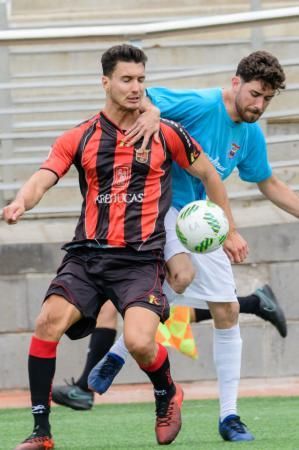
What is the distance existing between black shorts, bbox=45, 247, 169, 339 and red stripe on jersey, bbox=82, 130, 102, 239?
121 mm

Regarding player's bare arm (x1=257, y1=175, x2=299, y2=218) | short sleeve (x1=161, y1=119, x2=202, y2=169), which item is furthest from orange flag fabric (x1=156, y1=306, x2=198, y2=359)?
short sleeve (x1=161, y1=119, x2=202, y2=169)

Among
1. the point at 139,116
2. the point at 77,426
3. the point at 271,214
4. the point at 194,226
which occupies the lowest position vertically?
the point at 77,426

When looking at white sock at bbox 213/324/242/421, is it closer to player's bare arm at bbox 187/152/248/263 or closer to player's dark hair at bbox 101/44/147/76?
player's bare arm at bbox 187/152/248/263

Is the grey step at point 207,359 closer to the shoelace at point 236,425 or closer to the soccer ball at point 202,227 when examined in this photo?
the shoelace at point 236,425

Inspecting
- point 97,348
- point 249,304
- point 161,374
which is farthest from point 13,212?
point 249,304

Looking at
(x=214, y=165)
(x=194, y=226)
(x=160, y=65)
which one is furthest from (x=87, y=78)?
(x=194, y=226)

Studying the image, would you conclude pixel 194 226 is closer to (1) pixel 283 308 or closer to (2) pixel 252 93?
(2) pixel 252 93

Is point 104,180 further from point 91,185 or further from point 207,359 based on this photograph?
point 207,359

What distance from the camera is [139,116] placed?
277 inches

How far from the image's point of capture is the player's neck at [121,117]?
7.00 m

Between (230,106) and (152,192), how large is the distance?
2.83 ft

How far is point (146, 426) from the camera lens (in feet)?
27.7

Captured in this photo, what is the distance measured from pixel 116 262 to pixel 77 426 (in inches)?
79.7

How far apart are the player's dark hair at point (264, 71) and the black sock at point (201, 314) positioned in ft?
9.62
